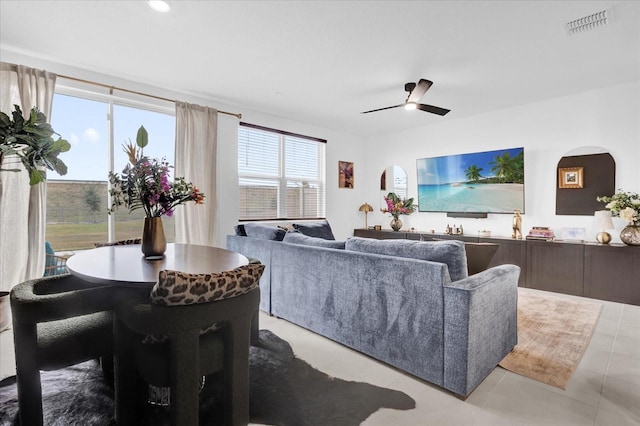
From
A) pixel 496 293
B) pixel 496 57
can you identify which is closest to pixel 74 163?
pixel 496 293

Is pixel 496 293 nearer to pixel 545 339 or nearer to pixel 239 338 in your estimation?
pixel 545 339

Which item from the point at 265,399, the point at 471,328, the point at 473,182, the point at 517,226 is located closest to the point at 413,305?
the point at 471,328

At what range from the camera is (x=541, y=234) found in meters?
4.38

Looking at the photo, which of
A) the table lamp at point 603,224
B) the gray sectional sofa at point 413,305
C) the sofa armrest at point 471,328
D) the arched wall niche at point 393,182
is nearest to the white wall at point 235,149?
the arched wall niche at point 393,182

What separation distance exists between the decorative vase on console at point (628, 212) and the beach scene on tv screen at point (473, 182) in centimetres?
109

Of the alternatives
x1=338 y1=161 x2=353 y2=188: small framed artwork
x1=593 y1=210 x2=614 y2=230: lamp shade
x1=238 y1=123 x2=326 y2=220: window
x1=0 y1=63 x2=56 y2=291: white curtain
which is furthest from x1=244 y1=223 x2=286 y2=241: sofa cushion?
x1=593 y1=210 x2=614 y2=230: lamp shade

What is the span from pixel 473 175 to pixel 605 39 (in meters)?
2.56

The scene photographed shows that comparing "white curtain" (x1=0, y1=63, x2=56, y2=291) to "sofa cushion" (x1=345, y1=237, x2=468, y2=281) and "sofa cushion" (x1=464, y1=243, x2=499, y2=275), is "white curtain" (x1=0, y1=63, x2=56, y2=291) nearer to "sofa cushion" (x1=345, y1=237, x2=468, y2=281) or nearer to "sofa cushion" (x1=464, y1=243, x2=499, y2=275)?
"sofa cushion" (x1=345, y1=237, x2=468, y2=281)

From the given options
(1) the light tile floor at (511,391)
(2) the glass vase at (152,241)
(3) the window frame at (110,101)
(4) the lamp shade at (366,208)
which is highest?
(3) the window frame at (110,101)

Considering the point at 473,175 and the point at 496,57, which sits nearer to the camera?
the point at 496,57

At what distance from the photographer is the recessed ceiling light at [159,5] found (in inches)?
91.1

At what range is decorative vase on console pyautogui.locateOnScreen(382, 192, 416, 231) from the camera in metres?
5.85

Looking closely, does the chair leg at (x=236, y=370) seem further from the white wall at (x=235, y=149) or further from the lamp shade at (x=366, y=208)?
the lamp shade at (x=366, y=208)

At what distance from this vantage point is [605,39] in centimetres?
283
